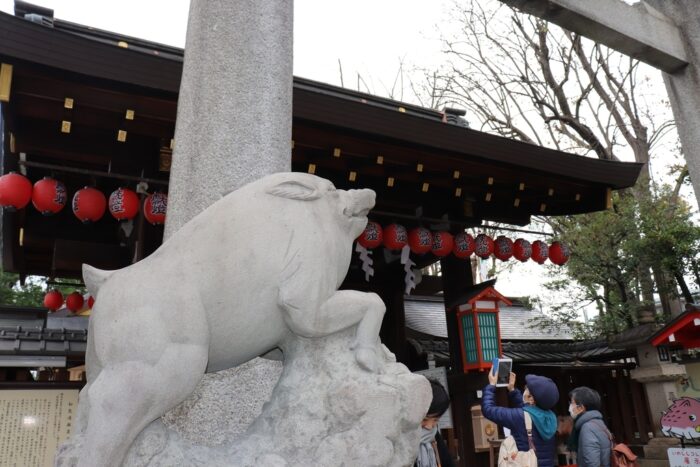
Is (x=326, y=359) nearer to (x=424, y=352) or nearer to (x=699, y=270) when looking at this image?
(x=424, y=352)

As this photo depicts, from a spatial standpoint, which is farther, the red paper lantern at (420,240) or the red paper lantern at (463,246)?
the red paper lantern at (463,246)

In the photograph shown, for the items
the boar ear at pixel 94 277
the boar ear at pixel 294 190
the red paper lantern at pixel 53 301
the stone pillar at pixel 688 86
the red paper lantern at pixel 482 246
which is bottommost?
the boar ear at pixel 94 277

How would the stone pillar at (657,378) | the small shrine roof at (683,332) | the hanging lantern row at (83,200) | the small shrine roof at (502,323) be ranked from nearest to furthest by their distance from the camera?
the hanging lantern row at (83,200), the small shrine roof at (683,332), the stone pillar at (657,378), the small shrine roof at (502,323)

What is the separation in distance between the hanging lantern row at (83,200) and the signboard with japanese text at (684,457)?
17.9 ft

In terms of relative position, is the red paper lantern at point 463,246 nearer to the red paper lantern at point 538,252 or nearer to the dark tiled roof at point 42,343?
the red paper lantern at point 538,252

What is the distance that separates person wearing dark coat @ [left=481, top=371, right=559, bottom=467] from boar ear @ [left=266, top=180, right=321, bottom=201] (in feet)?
6.92

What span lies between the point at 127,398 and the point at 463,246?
580 centimetres

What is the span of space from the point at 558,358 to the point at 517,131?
5.77 m

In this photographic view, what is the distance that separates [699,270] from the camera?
28.4ft

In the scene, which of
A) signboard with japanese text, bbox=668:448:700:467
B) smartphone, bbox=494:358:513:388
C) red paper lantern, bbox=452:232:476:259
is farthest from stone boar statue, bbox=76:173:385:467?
red paper lantern, bbox=452:232:476:259

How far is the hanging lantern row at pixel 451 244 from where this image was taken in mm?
5902

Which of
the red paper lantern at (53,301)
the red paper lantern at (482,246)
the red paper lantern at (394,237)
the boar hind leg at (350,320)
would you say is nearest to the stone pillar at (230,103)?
the boar hind leg at (350,320)

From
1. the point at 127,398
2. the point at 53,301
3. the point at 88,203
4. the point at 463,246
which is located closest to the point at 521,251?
the point at 463,246

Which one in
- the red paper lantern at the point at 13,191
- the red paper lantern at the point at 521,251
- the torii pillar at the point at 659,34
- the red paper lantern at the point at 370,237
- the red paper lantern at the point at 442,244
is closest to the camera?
the red paper lantern at the point at 13,191
